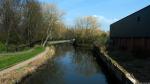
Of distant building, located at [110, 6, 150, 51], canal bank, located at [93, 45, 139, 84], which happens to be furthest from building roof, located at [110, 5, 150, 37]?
canal bank, located at [93, 45, 139, 84]

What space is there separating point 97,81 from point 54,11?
49.7 meters

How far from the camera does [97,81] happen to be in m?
26.9

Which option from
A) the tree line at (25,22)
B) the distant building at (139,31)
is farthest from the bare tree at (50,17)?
the distant building at (139,31)

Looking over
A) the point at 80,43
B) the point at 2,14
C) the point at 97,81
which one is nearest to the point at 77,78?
the point at 97,81

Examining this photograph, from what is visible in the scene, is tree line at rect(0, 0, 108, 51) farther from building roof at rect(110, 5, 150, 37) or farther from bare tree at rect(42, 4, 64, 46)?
building roof at rect(110, 5, 150, 37)

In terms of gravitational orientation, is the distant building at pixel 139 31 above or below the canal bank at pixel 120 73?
above

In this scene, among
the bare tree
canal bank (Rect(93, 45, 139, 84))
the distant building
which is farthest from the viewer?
the bare tree

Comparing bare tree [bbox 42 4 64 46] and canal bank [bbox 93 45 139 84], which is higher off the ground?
bare tree [bbox 42 4 64 46]

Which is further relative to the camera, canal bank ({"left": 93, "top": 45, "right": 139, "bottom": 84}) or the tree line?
the tree line

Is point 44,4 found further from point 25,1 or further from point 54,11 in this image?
point 25,1

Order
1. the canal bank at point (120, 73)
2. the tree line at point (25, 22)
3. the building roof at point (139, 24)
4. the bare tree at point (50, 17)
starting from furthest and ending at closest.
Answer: the bare tree at point (50, 17)
the tree line at point (25, 22)
the building roof at point (139, 24)
the canal bank at point (120, 73)

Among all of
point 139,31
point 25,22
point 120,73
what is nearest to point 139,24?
point 139,31

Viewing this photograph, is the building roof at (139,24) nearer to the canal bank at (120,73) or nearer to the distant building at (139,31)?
the distant building at (139,31)

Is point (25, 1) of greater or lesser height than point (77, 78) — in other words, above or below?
above
